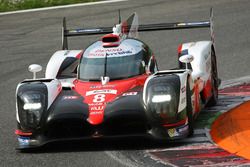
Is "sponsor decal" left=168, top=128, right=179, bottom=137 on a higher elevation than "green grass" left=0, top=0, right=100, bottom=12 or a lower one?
higher

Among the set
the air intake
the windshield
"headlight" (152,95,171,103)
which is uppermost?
the air intake

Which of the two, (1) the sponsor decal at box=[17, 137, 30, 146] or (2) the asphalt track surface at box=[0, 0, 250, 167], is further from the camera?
(1) the sponsor decal at box=[17, 137, 30, 146]

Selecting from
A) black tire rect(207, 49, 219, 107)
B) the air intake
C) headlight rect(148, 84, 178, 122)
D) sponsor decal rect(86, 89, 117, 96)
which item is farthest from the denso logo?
black tire rect(207, 49, 219, 107)

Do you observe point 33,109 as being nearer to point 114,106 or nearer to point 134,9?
point 114,106

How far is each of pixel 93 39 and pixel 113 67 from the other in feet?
28.4

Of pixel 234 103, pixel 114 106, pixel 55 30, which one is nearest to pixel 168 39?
pixel 55 30

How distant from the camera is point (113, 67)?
10.9 m

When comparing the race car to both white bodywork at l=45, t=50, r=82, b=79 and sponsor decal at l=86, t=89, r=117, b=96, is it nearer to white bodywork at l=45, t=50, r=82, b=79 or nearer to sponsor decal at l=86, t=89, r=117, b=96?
sponsor decal at l=86, t=89, r=117, b=96

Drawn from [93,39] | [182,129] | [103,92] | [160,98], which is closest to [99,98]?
[103,92]

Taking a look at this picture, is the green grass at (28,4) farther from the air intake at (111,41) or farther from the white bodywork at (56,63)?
the air intake at (111,41)

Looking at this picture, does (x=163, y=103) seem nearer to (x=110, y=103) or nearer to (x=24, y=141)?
(x=110, y=103)

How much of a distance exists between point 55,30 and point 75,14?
5.65 ft

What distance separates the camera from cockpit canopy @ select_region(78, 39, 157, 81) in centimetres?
1088

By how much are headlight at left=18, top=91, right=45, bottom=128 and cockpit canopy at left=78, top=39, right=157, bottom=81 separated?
1.11 m
